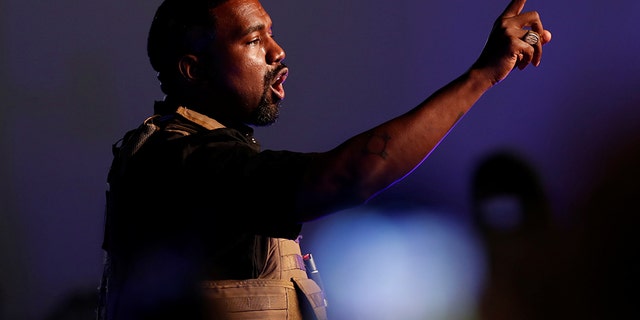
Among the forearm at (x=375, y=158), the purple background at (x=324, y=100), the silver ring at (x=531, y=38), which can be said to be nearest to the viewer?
the forearm at (x=375, y=158)

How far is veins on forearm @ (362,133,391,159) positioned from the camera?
986 millimetres

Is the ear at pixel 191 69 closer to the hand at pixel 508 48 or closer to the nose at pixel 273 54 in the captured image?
the nose at pixel 273 54

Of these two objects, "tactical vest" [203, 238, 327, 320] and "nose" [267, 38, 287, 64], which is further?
"nose" [267, 38, 287, 64]

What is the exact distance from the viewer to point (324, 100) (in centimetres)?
317

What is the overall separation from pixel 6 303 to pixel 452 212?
174 cm

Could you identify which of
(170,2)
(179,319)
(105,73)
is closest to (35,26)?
(105,73)

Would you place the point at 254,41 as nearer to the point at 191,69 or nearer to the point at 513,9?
the point at 191,69

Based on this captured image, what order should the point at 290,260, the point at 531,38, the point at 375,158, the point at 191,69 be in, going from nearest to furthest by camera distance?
the point at 375,158, the point at 531,38, the point at 290,260, the point at 191,69

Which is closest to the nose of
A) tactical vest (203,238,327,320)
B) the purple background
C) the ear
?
the ear

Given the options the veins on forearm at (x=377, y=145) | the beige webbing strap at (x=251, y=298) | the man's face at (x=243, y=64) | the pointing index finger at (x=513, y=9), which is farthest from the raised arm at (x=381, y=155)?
the man's face at (x=243, y=64)

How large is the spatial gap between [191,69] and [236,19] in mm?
125

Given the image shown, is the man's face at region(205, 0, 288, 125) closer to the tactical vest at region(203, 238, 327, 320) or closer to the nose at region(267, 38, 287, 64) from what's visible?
the nose at region(267, 38, 287, 64)

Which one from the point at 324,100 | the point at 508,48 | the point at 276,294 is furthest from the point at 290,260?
the point at 324,100

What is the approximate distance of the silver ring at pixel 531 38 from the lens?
3.58 feet
